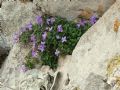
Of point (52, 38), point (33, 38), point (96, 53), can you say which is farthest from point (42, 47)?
point (96, 53)

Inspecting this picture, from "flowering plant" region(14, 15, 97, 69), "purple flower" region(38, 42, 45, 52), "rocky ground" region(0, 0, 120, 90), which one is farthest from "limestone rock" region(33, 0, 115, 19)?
"purple flower" region(38, 42, 45, 52)

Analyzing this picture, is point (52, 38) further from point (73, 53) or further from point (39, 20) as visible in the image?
point (73, 53)

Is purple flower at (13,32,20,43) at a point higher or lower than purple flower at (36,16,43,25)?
lower

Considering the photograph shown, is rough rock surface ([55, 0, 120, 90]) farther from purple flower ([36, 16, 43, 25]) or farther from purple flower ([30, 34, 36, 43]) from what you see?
purple flower ([36, 16, 43, 25])

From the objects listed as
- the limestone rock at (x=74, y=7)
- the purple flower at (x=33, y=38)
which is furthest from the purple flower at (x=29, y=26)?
the limestone rock at (x=74, y=7)

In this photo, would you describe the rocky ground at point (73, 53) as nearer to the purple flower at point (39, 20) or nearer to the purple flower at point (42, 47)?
the purple flower at point (39, 20)

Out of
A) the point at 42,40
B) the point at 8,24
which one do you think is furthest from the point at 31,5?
the point at 42,40
